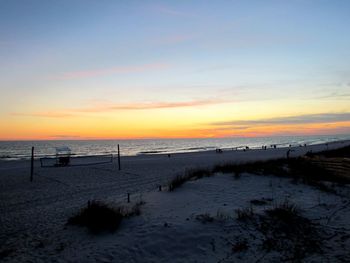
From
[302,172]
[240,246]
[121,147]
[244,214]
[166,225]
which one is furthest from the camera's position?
[121,147]

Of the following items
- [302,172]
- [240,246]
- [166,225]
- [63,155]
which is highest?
[63,155]

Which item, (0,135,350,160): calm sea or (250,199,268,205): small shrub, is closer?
(250,199,268,205): small shrub

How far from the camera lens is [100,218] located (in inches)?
316

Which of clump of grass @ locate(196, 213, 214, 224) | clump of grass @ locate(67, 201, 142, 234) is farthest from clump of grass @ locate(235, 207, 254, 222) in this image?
clump of grass @ locate(67, 201, 142, 234)

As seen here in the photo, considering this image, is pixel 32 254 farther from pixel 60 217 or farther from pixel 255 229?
pixel 255 229

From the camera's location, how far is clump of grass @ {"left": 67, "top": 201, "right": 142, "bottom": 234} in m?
7.75

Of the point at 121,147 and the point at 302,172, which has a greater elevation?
the point at 302,172

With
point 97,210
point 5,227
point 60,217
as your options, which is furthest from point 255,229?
point 5,227

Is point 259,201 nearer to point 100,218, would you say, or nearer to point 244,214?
point 244,214

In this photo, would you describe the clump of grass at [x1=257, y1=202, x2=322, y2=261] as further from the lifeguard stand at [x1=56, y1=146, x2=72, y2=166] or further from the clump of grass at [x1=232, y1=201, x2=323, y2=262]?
the lifeguard stand at [x1=56, y1=146, x2=72, y2=166]

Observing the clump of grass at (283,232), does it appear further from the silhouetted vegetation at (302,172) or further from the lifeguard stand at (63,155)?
the lifeguard stand at (63,155)

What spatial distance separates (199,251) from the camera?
6.68m

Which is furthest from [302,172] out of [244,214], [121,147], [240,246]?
[121,147]

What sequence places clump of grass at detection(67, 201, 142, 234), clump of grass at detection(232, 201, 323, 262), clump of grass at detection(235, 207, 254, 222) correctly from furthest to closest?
clump of grass at detection(235, 207, 254, 222) → clump of grass at detection(67, 201, 142, 234) → clump of grass at detection(232, 201, 323, 262)
